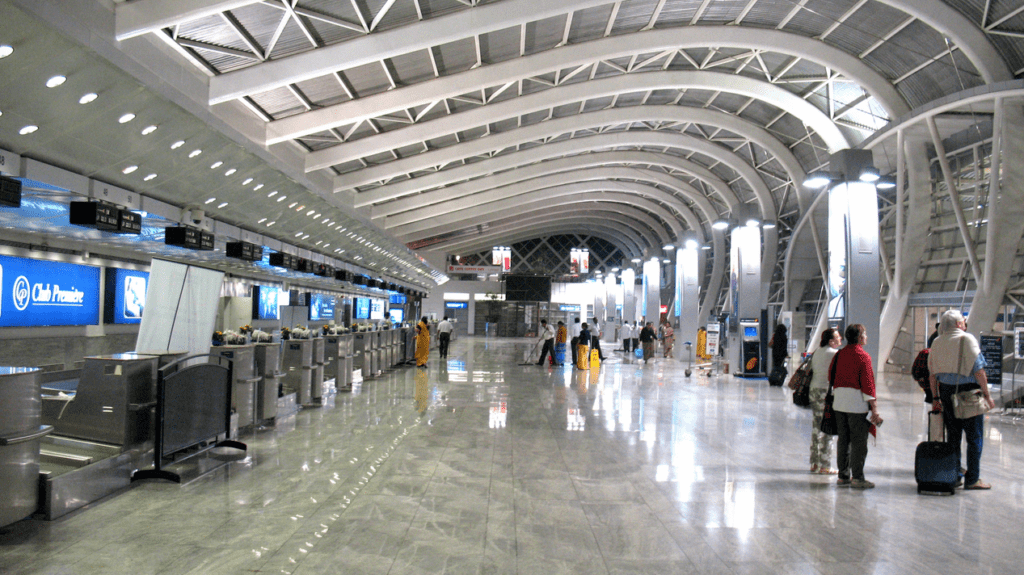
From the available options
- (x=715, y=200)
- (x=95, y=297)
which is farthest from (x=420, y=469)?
(x=715, y=200)

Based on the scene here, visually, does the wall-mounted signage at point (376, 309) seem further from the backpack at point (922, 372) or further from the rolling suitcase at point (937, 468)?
the rolling suitcase at point (937, 468)

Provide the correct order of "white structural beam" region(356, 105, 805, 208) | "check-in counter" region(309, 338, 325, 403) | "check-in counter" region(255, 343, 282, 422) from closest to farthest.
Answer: "check-in counter" region(255, 343, 282, 422) → "check-in counter" region(309, 338, 325, 403) → "white structural beam" region(356, 105, 805, 208)

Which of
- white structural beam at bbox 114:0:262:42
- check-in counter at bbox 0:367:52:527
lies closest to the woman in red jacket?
check-in counter at bbox 0:367:52:527

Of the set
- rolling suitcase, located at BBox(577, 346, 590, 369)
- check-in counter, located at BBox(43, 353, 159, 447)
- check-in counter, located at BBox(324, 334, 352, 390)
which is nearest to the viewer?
check-in counter, located at BBox(43, 353, 159, 447)

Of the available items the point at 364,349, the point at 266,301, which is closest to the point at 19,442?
the point at 364,349

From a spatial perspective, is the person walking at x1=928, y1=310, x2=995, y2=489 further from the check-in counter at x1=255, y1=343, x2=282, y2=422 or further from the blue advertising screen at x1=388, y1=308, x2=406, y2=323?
the blue advertising screen at x1=388, y1=308, x2=406, y2=323

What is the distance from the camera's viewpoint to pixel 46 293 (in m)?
13.8

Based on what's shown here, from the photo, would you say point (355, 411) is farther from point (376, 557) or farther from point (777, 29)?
point (777, 29)

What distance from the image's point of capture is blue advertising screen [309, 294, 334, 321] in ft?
96.5

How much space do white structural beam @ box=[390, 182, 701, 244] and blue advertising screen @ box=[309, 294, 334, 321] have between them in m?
4.80

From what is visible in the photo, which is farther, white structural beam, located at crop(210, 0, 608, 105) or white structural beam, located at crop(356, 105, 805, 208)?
white structural beam, located at crop(356, 105, 805, 208)

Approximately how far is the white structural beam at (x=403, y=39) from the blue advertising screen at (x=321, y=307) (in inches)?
708

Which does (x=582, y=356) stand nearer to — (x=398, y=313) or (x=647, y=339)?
(x=647, y=339)

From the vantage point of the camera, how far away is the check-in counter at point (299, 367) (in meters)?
10.7
